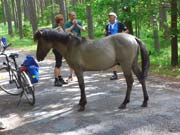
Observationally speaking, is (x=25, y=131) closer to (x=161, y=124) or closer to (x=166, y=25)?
(x=161, y=124)

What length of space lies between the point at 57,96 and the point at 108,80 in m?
2.30

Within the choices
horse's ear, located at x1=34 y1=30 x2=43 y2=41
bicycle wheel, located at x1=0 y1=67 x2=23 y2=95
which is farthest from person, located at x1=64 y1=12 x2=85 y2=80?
horse's ear, located at x1=34 y1=30 x2=43 y2=41

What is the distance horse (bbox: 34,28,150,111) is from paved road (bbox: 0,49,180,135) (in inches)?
15.9

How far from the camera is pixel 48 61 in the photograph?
1648 cm

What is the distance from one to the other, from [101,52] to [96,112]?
1.31m

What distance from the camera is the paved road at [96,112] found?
6.06m

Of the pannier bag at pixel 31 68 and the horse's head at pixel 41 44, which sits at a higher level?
the horse's head at pixel 41 44

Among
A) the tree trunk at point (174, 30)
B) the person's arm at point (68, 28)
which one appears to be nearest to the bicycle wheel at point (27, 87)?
the person's arm at point (68, 28)

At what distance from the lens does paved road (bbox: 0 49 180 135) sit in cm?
606

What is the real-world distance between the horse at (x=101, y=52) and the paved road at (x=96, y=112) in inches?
15.9

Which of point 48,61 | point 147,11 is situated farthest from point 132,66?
point 48,61

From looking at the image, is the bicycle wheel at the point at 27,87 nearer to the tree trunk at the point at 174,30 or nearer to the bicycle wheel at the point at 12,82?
the bicycle wheel at the point at 12,82

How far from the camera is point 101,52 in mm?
7535

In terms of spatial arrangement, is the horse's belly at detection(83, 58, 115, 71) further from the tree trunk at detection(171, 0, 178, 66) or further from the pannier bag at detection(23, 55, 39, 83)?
the tree trunk at detection(171, 0, 178, 66)
